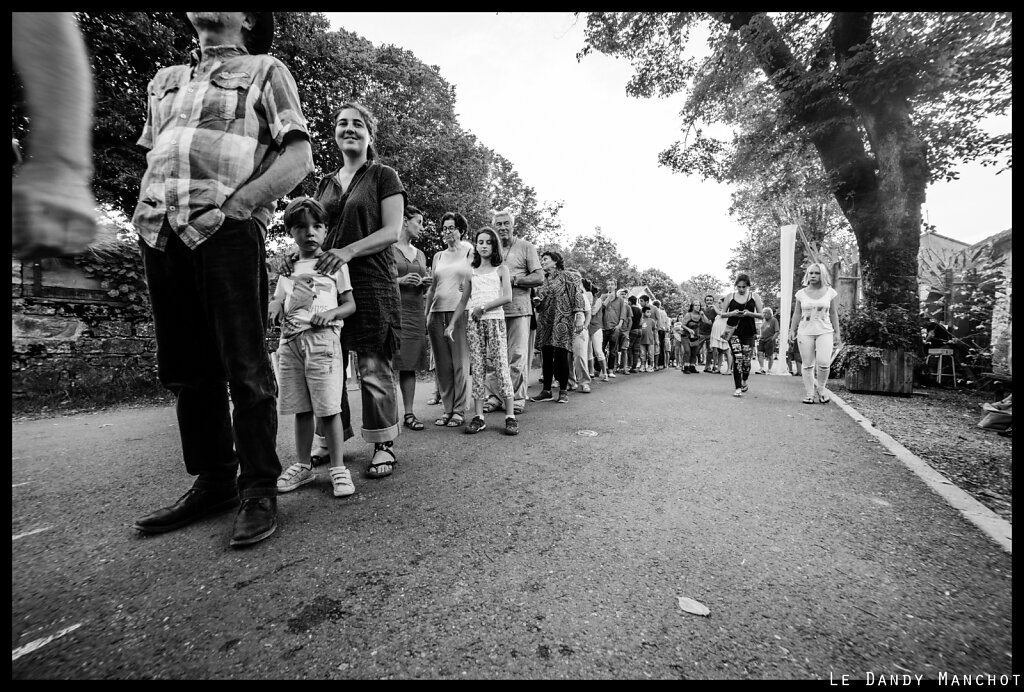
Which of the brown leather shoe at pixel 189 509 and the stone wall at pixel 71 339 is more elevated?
the stone wall at pixel 71 339

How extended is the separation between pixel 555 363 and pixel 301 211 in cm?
434

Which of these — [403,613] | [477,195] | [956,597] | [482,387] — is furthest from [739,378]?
[477,195]

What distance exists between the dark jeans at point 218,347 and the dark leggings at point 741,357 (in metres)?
7.22

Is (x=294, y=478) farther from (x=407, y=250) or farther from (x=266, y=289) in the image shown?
(x=407, y=250)

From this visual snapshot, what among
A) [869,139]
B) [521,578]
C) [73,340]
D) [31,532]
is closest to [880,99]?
[869,139]

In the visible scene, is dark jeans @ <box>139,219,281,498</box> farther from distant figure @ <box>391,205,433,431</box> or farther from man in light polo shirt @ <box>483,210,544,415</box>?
man in light polo shirt @ <box>483,210,544,415</box>

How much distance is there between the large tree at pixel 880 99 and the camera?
8.48 m

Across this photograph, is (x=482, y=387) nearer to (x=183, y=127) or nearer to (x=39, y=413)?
(x=183, y=127)

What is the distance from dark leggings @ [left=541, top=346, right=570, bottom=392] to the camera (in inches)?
250

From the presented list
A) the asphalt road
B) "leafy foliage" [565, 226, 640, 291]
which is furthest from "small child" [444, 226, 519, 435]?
"leafy foliage" [565, 226, 640, 291]

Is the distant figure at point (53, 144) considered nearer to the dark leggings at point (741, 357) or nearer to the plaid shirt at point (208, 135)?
the plaid shirt at point (208, 135)

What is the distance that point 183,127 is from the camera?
1.89 meters

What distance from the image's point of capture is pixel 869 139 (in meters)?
10.2

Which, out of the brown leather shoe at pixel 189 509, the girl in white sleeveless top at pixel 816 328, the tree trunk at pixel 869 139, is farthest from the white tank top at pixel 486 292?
the tree trunk at pixel 869 139
